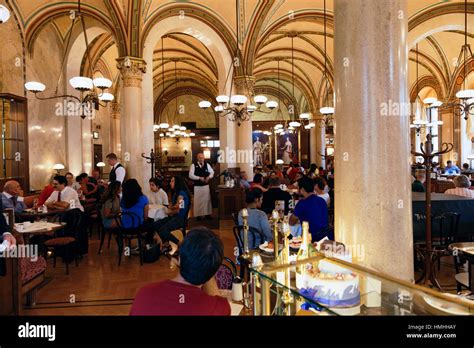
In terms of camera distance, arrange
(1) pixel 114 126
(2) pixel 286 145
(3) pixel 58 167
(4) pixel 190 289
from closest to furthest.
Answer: (4) pixel 190 289, (3) pixel 58 167, (1) pixel 114 126, (2) pixel 286 145

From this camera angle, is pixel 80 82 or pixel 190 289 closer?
pixel 190 289

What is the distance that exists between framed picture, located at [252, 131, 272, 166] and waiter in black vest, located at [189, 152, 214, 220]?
13.2 metres

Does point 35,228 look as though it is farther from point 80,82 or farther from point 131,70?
point 131,70

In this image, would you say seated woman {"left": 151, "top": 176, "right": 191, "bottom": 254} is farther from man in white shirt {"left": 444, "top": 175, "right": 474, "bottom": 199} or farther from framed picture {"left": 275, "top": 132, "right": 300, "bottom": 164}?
→ framed picture {"left": 275, "top": 132, "right": 300, "bottom": 164}

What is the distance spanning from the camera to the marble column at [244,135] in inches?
400

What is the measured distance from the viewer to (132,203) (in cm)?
552

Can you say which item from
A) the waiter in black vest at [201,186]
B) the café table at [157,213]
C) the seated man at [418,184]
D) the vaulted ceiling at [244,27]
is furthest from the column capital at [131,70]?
the seated man at [418,184]

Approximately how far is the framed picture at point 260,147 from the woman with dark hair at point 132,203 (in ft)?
55.2

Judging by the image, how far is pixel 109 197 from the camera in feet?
19.1

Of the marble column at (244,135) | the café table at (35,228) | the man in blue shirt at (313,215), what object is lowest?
the café table at (35,228)

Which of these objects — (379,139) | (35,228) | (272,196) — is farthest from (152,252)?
(272,196)

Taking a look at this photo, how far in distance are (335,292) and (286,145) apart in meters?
→ 20.7

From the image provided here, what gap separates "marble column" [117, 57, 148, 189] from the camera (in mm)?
8531

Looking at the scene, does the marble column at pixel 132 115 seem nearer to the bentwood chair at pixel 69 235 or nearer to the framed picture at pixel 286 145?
the bentwood chair at pixel 69 235
